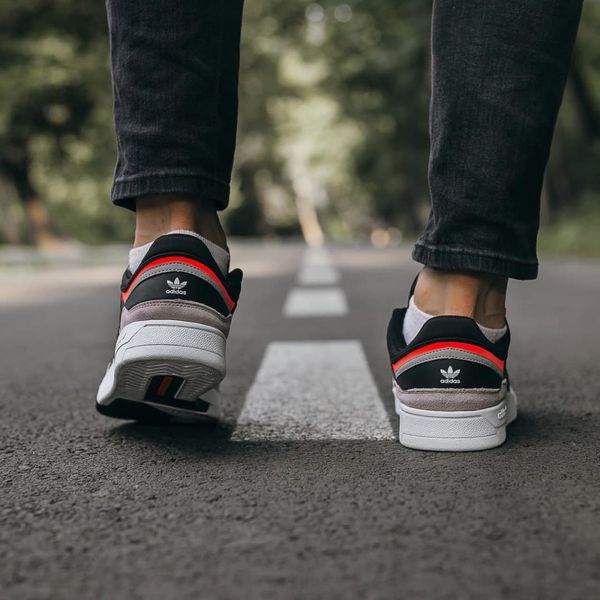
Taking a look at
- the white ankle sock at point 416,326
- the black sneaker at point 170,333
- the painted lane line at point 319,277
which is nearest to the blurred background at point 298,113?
the painted lane line at point 319,277

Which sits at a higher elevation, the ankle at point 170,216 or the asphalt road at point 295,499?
the ankle at point 170,216

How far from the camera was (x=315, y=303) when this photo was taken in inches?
212

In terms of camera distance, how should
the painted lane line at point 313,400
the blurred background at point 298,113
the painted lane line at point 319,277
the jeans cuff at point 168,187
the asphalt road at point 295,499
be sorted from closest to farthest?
1. the asphalt road at point 295,499
2. the jeans cuff at point 168,187
3. the painted lane line at point 313,400
4. the painted lane line at point 319,277
5. the blurred background at point 298,113

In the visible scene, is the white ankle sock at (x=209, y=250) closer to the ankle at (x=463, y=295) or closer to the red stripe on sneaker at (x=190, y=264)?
the red stripe on sneaker at (x=190, y=264)

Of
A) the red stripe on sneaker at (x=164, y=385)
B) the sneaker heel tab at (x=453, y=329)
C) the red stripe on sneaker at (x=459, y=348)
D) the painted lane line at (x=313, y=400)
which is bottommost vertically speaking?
the painted lane line at (x=313, y=400)

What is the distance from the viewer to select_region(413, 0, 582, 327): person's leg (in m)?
1.60

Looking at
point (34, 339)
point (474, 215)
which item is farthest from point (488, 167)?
point (34, 339)

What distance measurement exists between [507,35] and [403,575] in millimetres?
1027

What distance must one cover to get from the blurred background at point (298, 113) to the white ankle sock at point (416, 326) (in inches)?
483

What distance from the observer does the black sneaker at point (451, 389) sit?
1.54m

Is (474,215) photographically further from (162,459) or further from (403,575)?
(403,575)

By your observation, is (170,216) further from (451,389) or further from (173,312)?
(451,389)

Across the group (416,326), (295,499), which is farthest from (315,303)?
(295,499)

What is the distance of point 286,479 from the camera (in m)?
1.36
